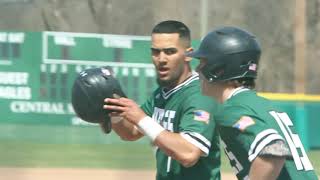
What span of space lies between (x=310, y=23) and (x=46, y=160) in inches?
594

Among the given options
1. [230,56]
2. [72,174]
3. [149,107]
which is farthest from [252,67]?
[72,174]

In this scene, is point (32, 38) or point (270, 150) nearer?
point (270, 150)

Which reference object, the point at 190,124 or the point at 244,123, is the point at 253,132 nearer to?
the point at 244,123

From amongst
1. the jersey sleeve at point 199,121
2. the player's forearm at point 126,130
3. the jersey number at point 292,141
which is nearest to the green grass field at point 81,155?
the player's forearm at point 126,130

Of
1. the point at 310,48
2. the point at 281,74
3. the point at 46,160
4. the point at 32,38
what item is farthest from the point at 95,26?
the point at 310,48

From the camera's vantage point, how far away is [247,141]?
10.3 feet

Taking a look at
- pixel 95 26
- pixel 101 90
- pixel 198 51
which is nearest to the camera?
pixel 198 51

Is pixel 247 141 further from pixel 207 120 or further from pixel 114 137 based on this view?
pixel 114 137

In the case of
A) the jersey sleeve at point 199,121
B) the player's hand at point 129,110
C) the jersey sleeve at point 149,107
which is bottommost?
the jersey sleeve at point 149,107

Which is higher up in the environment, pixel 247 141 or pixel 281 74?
pixel 247 141

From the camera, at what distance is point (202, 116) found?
3.96 metres

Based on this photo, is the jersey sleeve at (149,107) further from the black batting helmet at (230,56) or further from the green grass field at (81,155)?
the green grass field at (81,155)

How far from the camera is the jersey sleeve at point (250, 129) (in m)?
3.08

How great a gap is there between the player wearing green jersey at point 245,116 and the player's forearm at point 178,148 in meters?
0.46
